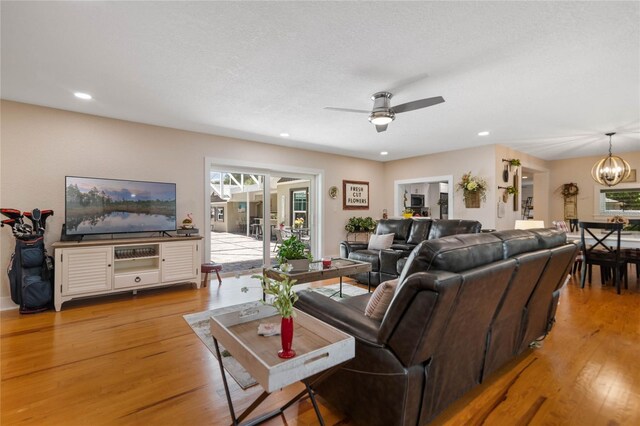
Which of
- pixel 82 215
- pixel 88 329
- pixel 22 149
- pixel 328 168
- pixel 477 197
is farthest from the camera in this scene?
pixel 328 168

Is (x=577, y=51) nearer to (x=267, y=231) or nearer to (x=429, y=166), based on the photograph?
(x=429, y=166)

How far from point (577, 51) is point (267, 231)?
5.04 meters

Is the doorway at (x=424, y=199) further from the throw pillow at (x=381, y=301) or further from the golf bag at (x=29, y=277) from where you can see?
the golf bag at (x=29, y=277)

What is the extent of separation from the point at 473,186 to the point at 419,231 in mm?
1565

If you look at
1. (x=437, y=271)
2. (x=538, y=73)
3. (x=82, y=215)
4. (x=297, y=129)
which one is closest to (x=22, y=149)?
(x=82, y=215)

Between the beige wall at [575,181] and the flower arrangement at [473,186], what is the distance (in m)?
3.24

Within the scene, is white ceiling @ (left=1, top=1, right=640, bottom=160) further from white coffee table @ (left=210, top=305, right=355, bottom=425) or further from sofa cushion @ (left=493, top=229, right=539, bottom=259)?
white coffee table @ (left=210, top=305, right=355, bottom=425)

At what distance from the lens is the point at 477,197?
608 cm

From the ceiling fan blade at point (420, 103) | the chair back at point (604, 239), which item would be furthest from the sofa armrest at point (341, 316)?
the chair back at point (604, 239)

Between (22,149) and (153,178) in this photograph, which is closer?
(22,149)

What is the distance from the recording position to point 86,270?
3.79m

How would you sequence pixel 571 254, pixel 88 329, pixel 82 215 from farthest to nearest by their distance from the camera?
pixel 82 215 → pixel 88 329 → pixel 571 254

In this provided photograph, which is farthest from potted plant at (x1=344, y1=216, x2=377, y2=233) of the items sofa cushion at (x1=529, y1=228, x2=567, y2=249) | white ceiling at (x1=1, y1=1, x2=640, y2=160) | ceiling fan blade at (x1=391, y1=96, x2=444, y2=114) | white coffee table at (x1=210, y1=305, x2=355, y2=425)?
white coffee table at (x1=210, y1=305, x2=355, y2=425)

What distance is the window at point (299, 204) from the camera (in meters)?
6.72
